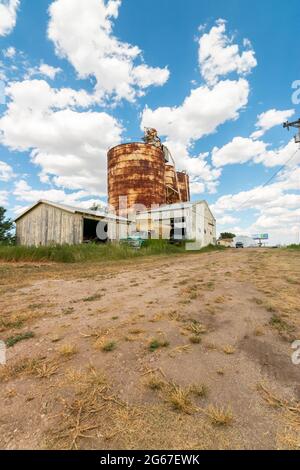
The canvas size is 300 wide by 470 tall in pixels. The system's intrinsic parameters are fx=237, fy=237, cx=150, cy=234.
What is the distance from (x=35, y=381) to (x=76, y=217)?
12.1 meters

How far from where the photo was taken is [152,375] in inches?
70.7

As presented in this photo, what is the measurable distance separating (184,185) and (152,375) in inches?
993

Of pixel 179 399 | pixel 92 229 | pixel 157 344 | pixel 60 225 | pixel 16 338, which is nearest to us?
pixel 179 399

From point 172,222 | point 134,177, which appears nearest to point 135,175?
point 134,177

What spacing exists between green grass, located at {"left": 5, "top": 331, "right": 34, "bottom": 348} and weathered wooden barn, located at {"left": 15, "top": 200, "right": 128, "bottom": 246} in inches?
428

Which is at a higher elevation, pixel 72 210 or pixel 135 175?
pixel 135 175

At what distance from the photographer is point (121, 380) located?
175 centimetres

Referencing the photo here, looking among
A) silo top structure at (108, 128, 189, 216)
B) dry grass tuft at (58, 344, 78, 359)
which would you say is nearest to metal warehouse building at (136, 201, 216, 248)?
silo top structure at (108, 128, 189, 216)

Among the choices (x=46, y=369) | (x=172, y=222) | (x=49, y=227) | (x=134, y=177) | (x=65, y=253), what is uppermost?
(x=134, y=177)

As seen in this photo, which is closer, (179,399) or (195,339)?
(179,399)

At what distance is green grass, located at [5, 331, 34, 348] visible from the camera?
235cm

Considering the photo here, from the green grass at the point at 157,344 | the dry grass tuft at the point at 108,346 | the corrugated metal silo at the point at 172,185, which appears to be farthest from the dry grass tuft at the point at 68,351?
the corrugated metal silo at the point at 172,185

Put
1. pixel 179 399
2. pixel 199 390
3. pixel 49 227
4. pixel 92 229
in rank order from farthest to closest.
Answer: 1. pixel 92 229
2. pixel 49 227
3. pixel 199 390
4. pixel 179 399

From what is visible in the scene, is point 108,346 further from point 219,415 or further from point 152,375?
point 219,415
